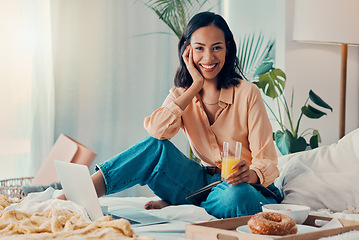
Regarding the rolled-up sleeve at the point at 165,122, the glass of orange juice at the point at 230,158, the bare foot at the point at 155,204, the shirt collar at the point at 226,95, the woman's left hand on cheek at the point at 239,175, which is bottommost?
the bare foot at the point at 155,204

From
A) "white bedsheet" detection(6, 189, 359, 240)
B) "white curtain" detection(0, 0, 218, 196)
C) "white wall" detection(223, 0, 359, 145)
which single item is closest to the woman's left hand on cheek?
"white bedsheet" detection(6, 189, 359, 240)

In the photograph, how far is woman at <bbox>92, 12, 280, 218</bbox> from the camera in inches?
61.2

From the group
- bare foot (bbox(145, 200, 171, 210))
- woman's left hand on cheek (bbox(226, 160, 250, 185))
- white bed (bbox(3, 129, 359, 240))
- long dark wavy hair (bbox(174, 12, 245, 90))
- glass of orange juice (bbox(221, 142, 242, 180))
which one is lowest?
bare foot (bbox(145, 200, 171, 210))

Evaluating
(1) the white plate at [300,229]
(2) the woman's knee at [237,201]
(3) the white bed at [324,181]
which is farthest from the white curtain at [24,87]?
(1) the white plate at [300,229]

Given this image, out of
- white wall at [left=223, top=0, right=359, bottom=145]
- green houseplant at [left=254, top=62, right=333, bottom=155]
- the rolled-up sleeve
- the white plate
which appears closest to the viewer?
the white plate

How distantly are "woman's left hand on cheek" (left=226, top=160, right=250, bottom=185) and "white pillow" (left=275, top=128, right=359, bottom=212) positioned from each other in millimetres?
347

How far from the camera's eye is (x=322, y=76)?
2.92 m

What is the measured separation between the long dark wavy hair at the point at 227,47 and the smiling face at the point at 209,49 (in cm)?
3

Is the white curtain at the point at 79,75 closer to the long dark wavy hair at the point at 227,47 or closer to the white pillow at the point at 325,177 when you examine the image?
the long dark wavy hair at the point at 227,47

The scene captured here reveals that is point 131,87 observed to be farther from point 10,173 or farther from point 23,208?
point 23,208

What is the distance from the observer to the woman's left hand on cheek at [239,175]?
1.48 m

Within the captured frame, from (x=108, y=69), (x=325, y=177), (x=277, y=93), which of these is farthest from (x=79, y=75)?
(x=325, y=177)

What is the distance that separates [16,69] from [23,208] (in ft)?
5.49

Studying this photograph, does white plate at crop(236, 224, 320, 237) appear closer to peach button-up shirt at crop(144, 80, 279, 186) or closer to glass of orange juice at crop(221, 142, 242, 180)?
glass of orange juice at crop(221, 142, 242, 180)
